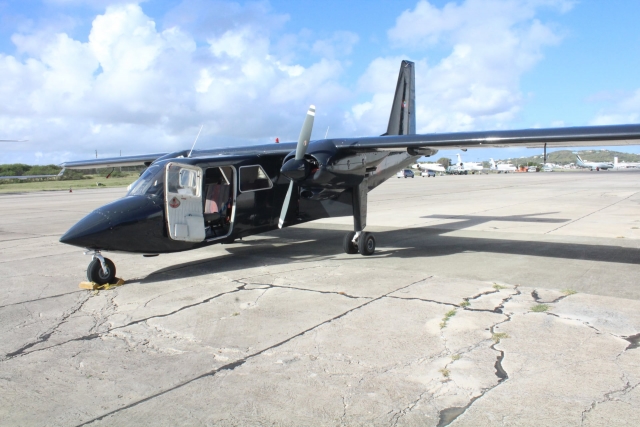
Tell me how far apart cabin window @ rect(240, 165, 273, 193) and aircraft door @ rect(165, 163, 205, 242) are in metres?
1.17

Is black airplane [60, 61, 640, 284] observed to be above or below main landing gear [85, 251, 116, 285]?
above

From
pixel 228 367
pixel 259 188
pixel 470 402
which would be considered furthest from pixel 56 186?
pixel 470 402

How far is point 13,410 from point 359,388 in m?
3.05

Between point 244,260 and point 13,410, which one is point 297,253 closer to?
point 244,260

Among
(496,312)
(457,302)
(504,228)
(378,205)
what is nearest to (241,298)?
(457,302)

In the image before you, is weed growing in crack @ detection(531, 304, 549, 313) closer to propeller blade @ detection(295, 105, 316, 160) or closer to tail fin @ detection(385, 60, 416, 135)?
propeller blade @ detection(295, 105, 316, 160)

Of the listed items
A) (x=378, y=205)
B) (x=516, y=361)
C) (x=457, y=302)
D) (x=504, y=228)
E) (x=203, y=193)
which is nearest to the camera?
(x=516, y=361)

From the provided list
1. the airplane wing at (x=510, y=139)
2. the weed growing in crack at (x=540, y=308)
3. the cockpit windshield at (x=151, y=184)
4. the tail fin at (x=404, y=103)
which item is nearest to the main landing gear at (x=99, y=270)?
the cockpit windshield at (x=151, y=184)

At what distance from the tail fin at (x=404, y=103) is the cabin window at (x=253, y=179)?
216 inches

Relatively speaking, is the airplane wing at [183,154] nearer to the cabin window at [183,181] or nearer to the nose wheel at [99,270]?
the cabin window at [183,181]

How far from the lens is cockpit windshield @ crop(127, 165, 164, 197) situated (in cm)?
954

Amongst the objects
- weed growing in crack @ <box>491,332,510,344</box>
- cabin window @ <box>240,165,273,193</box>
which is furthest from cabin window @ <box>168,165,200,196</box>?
weed growing in crack @ <box>491,332,510,344</box>

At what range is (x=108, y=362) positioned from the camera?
5.46 meters

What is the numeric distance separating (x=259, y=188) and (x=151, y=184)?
2.52 metres
